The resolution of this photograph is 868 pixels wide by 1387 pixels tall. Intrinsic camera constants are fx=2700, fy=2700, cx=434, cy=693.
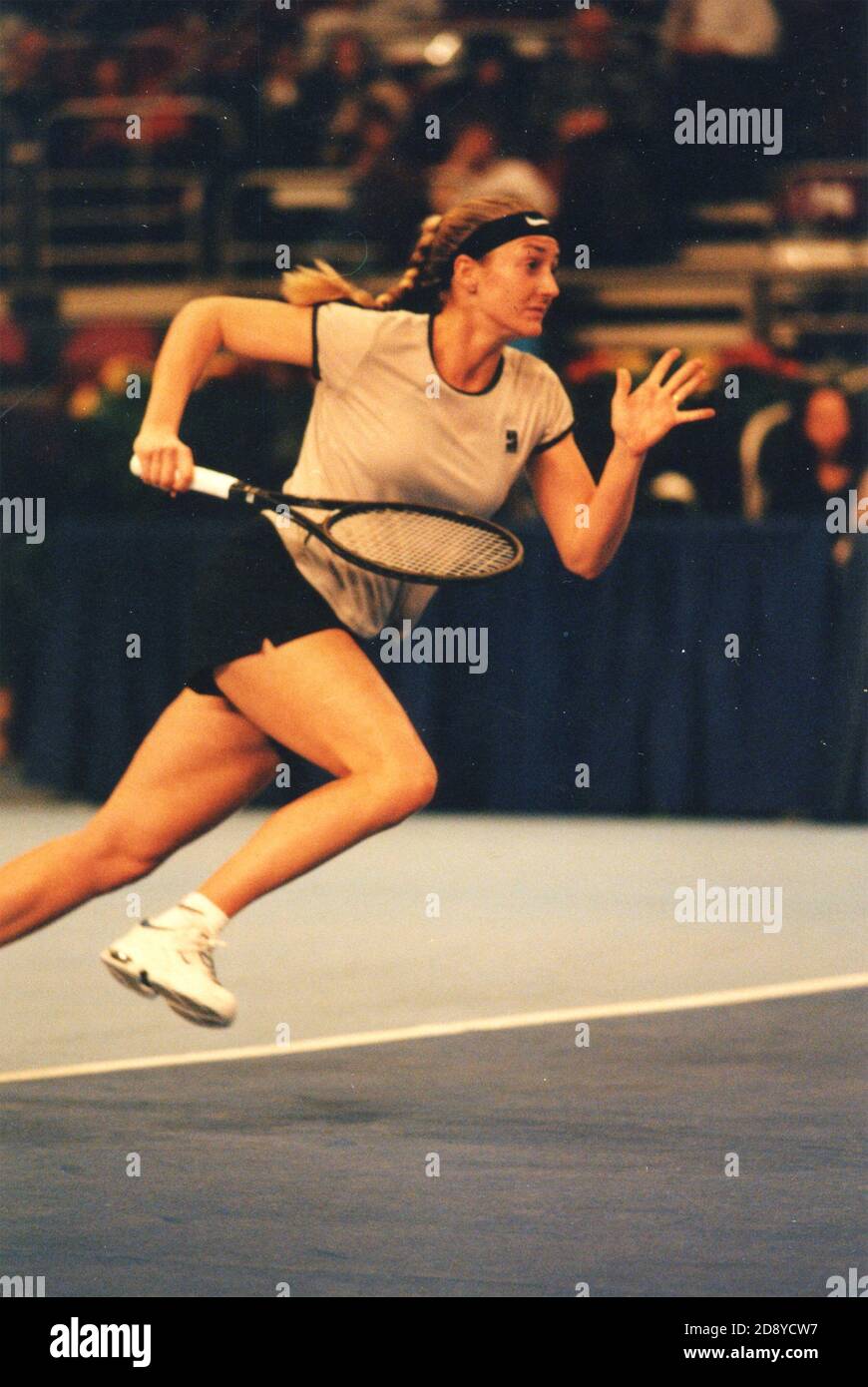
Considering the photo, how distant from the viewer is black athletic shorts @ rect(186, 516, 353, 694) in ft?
17.9

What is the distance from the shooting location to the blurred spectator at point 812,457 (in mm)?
10500

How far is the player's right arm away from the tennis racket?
0.69 ft

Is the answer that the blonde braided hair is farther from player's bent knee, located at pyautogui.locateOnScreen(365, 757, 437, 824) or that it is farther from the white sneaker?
the white sneaker

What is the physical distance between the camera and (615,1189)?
560 cm

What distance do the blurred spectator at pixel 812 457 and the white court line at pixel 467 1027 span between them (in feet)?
9.30

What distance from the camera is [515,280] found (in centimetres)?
552

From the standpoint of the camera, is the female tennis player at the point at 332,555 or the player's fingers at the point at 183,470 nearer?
the player's fingers at the point at 183,470

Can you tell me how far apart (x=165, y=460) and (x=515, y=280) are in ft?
2.85

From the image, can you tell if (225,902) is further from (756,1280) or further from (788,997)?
(788,997)

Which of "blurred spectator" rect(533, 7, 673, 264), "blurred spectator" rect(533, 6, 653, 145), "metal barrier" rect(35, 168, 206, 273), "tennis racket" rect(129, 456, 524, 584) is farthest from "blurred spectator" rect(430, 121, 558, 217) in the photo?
"tennis racket" rect(129, 456, 524, 584)

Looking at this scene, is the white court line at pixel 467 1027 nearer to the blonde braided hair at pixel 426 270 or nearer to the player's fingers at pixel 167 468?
the player's fingers at pixel 167 468

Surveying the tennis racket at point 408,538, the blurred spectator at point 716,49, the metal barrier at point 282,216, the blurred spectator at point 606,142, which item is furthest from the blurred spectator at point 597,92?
Answer: the tennis racket at point 408,538
